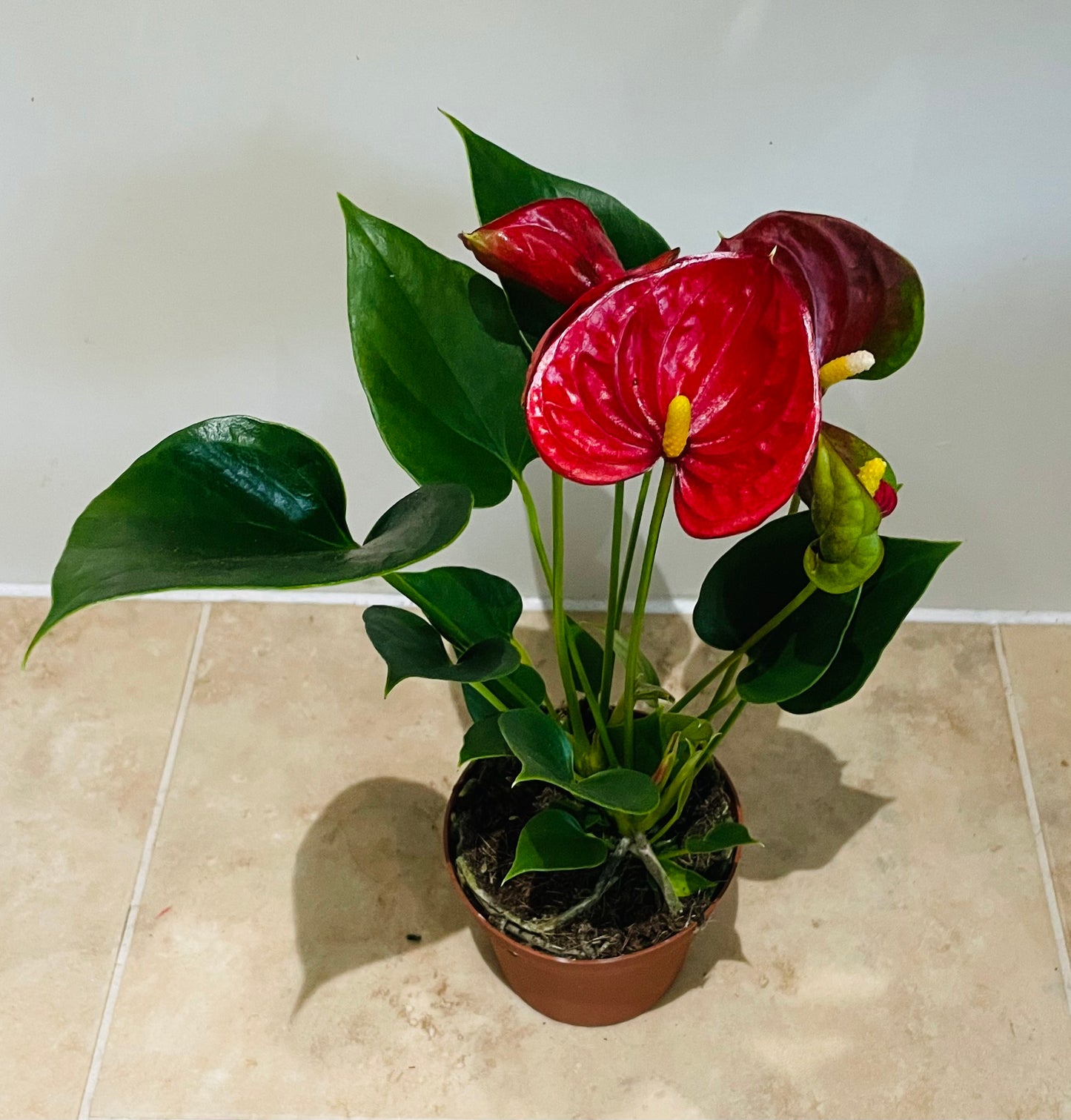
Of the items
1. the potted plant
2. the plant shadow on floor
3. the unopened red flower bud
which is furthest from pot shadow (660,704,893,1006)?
the unopened red flower bud

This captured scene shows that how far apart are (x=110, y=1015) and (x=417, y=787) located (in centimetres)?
35

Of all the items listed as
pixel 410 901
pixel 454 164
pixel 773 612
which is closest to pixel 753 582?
pixel 773 612

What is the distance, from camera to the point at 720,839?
0.83m

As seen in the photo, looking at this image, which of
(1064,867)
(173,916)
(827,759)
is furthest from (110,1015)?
(1064,867)

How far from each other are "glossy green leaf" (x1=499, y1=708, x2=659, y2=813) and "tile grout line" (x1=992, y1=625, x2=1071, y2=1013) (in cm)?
57

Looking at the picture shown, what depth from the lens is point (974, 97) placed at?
0.86 meters

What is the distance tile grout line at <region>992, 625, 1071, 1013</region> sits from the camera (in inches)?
41.3

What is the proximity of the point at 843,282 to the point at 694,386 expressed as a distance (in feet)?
0.40

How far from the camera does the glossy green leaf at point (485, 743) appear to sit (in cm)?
77

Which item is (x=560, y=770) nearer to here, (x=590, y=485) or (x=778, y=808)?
(x=590, y=485)

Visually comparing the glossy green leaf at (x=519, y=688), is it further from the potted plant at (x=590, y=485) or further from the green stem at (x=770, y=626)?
the green stem at (x=770, y=626)

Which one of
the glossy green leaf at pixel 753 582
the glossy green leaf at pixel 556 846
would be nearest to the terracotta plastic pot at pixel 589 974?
the glossy green leaf at pixel 556 846

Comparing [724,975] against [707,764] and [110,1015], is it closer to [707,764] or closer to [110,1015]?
[707,764]

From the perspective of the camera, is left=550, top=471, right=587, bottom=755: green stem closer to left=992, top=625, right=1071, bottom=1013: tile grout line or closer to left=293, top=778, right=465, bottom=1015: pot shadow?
left=293, top=778, right=465, bottom=1015: pot shadow
